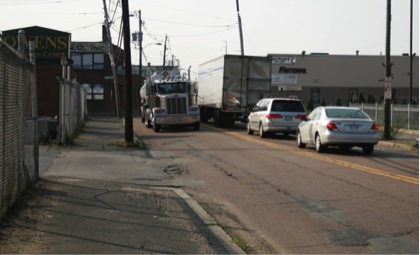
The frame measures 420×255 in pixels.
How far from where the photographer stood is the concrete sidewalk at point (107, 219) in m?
6.49

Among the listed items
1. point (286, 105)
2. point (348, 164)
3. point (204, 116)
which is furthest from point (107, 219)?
point (204, 116)

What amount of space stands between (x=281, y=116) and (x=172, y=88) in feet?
27.2

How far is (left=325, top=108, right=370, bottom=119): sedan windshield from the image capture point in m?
18.0

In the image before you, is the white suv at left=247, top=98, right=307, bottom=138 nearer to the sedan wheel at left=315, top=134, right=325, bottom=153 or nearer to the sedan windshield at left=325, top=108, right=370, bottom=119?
the sedan wheel at left=315, top=134, right=325, bottom=153

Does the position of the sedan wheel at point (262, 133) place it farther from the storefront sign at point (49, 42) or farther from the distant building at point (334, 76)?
the distant building at point (334, 76)

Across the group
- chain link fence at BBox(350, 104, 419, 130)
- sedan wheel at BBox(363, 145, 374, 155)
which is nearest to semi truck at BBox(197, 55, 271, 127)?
chain link fence at BBox(350, 104, 419, 130)

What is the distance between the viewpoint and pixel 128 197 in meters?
9.72

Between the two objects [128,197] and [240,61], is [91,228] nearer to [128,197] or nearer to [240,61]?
[128,197]

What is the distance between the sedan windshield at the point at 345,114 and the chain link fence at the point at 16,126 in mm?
10294

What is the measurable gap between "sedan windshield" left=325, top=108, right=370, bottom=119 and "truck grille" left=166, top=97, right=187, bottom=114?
41.9 ft

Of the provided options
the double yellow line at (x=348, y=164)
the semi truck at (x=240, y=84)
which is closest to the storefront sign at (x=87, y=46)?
the semi truck at (x=240, y=84)

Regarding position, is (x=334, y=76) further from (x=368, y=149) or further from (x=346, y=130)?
(x=346, y=130)

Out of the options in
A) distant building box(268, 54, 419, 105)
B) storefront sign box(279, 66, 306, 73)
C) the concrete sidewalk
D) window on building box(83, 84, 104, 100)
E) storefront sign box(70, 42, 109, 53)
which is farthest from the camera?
storefront sign box(279, 66, 306, 73)

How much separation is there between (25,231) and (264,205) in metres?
4.18
